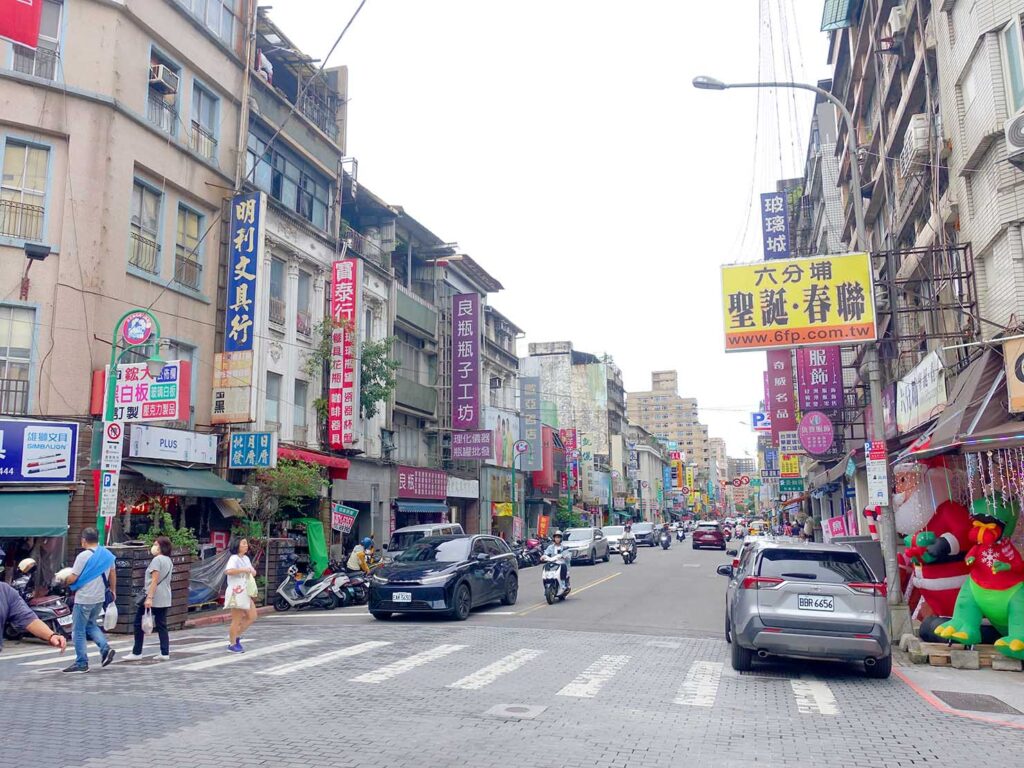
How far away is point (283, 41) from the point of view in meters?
27.3

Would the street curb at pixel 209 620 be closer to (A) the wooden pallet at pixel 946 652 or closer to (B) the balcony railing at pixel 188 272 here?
(B) the balcony railing at pixel 188 272

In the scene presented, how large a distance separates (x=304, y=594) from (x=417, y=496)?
634 inches

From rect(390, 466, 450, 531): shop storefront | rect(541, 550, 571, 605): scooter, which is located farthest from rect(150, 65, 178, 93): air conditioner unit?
rect(390, 466, 450, 531): shop storefront

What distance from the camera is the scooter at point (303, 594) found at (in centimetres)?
1780

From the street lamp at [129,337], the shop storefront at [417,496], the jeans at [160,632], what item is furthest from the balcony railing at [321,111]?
the jeans at [160,632]

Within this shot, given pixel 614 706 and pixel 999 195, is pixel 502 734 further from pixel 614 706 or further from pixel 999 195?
pixel 999 195

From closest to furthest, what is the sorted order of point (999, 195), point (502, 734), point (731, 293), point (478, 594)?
point (502, 734), point (999, 195), point (731, 293), point (478, 594)

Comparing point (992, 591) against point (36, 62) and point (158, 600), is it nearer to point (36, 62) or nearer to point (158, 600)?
point (158, 600)

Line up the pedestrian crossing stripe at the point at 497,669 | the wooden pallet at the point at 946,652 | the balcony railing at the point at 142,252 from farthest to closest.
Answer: the balcony railing at the point at 142,252
the wooden pallet at the point at 946,652
the pedestrian crossing stripe at the point at 497,669

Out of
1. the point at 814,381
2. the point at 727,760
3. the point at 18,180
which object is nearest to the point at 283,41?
the point at 18,180

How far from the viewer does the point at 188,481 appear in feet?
62.3

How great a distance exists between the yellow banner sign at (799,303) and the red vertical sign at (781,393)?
20.9m

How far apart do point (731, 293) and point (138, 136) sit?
1445 centimetres

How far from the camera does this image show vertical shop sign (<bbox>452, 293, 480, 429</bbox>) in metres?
37.3
